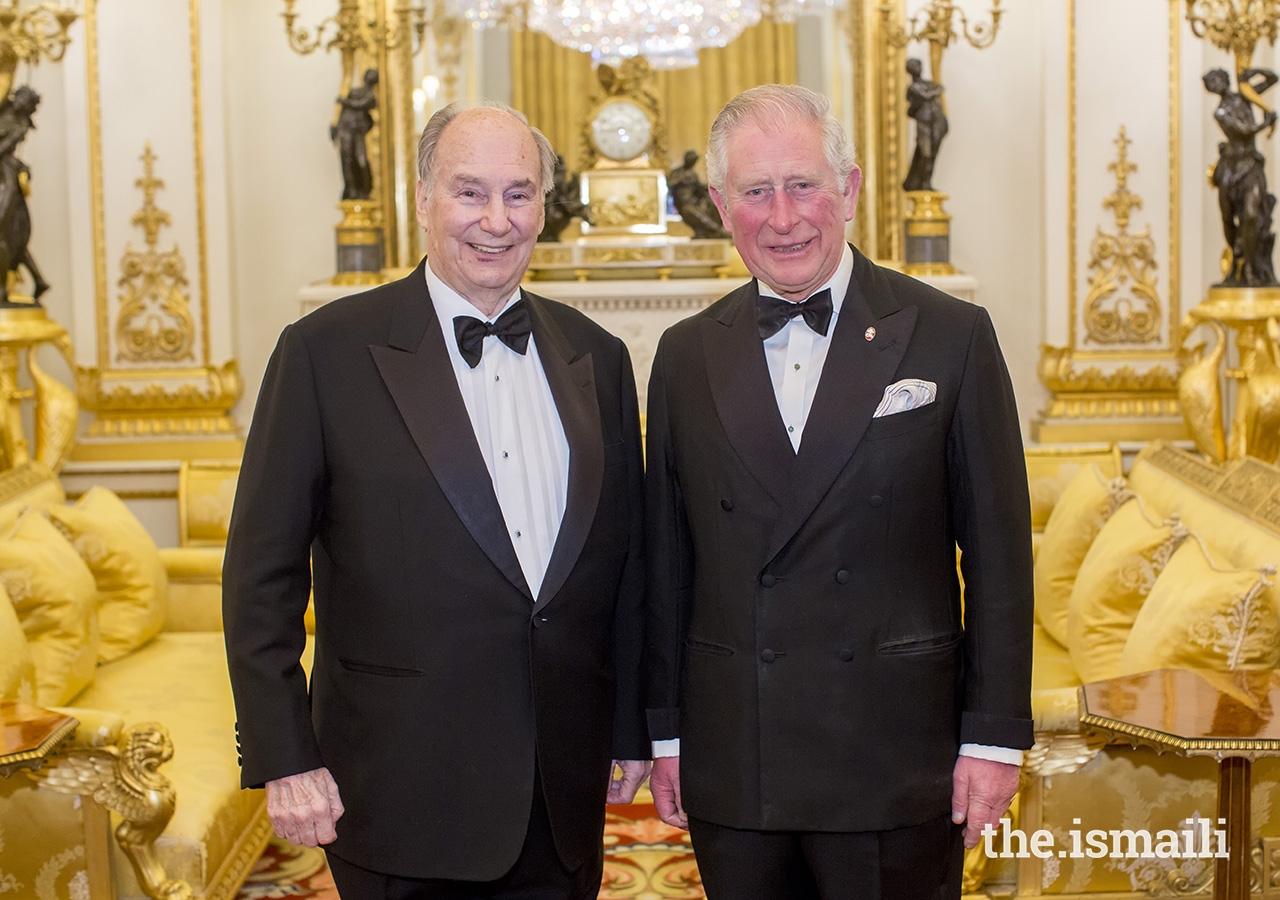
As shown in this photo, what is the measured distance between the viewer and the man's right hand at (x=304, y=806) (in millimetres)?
1862

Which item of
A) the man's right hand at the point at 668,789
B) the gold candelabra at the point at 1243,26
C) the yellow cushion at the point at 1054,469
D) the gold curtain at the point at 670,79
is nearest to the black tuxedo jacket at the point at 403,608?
the man's right hand at the point at 668,789

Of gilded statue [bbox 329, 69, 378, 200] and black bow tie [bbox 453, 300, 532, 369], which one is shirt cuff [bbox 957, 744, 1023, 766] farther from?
gilded statue [bbox 329, 69, 378, 200]

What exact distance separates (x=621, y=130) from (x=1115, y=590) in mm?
3428

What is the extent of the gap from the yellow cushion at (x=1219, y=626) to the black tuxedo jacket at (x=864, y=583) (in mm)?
1285

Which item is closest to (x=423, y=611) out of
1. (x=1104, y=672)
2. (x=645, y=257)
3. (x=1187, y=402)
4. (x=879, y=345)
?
(x=879, y=345)

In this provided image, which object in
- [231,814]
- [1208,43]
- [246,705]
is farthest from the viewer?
[1208,43]

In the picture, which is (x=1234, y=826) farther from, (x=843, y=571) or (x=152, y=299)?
(x=152, y=299)

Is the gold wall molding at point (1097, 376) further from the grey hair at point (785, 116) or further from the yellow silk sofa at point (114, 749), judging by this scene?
the grey hair at point (785, 116)

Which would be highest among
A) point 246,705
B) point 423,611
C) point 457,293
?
point 457,293

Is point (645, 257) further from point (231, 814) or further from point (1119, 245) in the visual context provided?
point (231, 814)

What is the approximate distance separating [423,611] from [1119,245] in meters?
4.82

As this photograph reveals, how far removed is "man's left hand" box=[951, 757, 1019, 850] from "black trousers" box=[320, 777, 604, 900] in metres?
0.54

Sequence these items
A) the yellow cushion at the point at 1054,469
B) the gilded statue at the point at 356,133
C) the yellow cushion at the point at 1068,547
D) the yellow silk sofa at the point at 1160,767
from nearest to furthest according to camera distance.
Result: the yellow silk sofa at the point at 1160,767
the yellow cushion at the point at 1068,547
the yellow cushion at the point at 1054,469
the gilded statue at the point at 356,133

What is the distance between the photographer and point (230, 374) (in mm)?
6094
